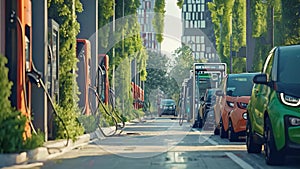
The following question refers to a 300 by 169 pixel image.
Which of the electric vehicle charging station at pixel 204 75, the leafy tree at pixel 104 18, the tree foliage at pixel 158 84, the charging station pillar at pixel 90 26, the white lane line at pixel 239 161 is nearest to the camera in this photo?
the white lane line at pixel 239 161

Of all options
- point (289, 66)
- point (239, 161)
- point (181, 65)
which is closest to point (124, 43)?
point (239, 161)

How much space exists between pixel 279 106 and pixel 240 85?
10585 millimetres

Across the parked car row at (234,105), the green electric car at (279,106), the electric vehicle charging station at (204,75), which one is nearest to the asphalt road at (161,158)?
the green electric car at (279,106)

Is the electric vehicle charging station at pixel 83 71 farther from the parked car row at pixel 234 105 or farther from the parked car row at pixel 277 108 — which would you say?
the parked car row at pixel 277 108

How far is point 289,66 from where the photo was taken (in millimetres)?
13508

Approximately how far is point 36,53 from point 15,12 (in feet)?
8.01

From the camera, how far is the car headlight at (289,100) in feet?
40.2

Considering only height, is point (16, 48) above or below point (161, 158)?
above

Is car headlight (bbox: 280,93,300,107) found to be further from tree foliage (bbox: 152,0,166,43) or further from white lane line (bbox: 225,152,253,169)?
tree foliage (bbox: 152,0,166,43)

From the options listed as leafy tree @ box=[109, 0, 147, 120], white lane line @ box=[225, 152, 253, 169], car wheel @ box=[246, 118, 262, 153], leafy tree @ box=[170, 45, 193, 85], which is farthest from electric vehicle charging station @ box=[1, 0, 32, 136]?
leafy tree @ box=[170, 45, 193, 85]

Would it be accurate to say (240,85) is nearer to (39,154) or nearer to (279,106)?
(39,154)

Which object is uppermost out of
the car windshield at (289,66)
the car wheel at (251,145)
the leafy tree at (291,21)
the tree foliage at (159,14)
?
the tree foliage at (159,14)

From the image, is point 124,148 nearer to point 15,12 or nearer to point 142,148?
point 142,148

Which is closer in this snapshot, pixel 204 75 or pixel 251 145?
pixel 251 145
